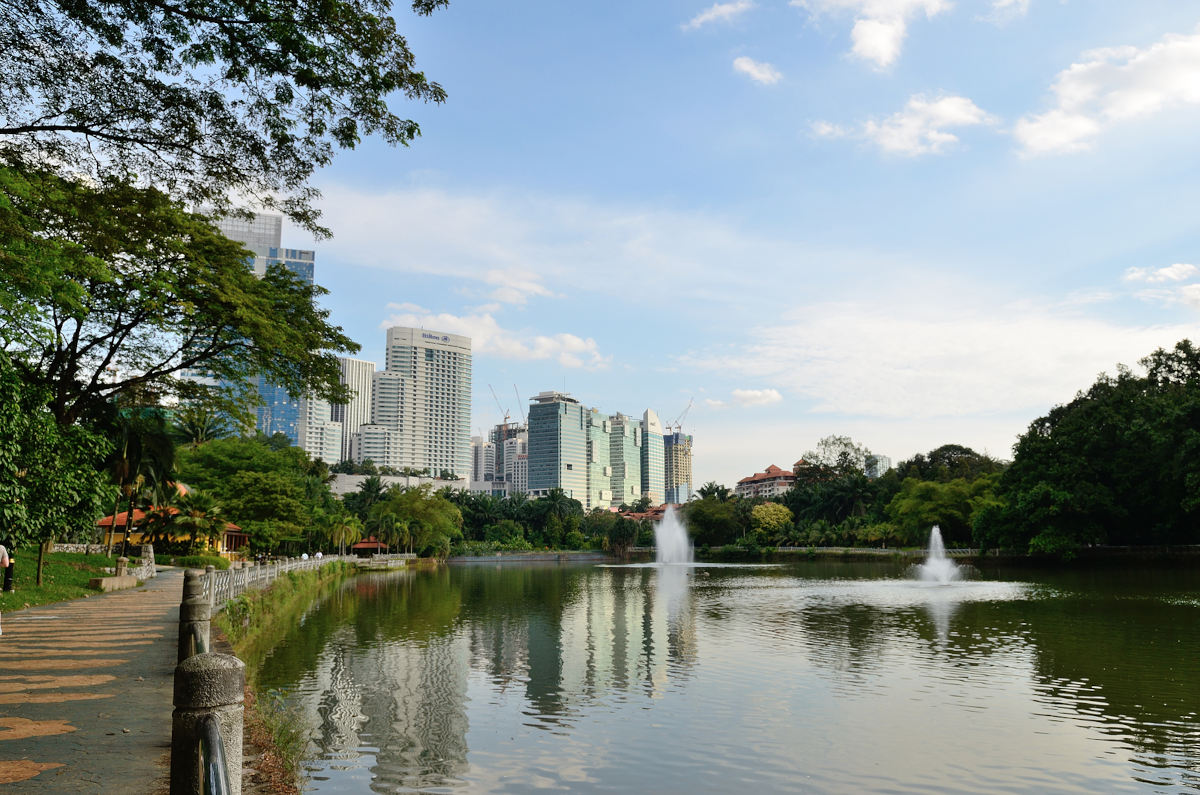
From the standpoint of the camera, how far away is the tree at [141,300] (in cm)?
1160

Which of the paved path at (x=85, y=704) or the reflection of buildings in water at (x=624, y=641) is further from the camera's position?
the reflection of buildings in water at (x=624, y=641)

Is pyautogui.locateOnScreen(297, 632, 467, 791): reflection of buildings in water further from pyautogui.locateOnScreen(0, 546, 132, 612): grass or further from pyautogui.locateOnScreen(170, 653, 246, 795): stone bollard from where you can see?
pyautogui.locateOnScreen(0, 546, 132, 612): grass

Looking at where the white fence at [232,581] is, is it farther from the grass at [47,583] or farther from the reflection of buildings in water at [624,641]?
the reflection of buildings in water at [624,641]

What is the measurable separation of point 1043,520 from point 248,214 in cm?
6077

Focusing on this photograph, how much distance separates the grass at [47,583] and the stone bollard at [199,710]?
20352 mm

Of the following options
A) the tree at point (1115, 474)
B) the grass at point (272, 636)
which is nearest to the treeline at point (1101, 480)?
the tree at point (1115, 474)

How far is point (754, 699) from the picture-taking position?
1435 centimetres

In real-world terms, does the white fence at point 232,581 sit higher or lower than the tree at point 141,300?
lower

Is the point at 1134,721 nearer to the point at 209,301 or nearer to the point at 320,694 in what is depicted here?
the point at 320,694

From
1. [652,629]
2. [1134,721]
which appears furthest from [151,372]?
[1134,721]

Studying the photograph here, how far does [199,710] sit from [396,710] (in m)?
10.5

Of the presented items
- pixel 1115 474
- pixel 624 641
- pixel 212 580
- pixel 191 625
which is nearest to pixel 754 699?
pixel 624 641

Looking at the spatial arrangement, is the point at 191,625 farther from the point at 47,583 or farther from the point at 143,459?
the point at 143,459

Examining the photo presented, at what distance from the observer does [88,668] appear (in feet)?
39.5
